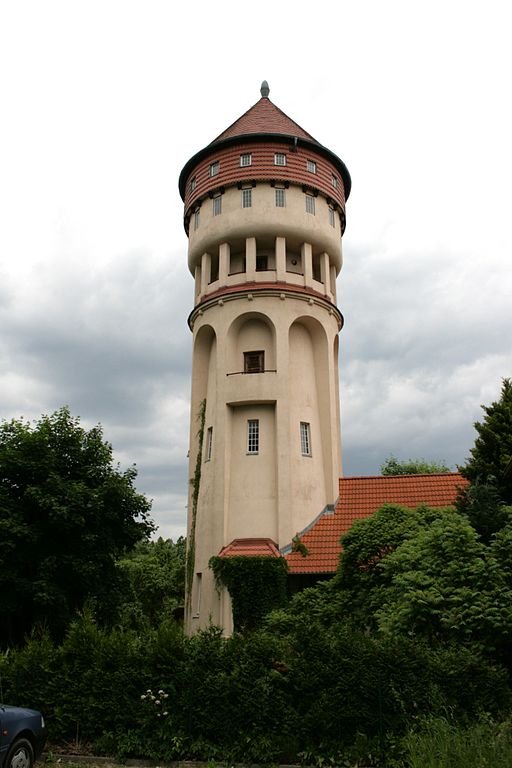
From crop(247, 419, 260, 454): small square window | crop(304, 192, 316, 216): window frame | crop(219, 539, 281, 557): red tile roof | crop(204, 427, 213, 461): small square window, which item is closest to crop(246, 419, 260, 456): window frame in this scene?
crop(247, 419, 260, 454): small square window

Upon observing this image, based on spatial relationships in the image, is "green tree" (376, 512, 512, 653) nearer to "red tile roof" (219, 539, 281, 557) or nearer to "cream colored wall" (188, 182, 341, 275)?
"red tile roof" (219, 539, 281, 557)

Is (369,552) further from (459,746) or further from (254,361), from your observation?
(254,361)

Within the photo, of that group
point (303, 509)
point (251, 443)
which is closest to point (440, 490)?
point (303, 509)

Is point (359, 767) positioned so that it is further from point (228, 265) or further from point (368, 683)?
point (228, 265)

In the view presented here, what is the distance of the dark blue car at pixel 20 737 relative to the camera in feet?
36.3

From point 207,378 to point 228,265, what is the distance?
550 cm

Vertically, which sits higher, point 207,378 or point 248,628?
point 207,378

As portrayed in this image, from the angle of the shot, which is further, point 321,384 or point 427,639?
point 321,384

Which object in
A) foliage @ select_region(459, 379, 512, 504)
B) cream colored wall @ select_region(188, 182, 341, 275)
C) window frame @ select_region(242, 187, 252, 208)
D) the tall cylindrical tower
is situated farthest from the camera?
window frame @ select_region(242, 187, 252, 208)

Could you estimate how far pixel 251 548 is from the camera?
26.1m

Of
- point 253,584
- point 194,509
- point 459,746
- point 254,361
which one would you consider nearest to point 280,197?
point 254,361

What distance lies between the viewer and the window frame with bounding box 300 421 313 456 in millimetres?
28531

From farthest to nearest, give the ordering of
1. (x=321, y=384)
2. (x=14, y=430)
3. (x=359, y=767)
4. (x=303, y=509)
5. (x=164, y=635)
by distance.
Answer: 1. (x=321, y=384)
2. (x=303, y=509)
3. (x=14, y=430)
4. (x=164, y=635)
5. (x=359, y=767)

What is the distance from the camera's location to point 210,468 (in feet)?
93.4
